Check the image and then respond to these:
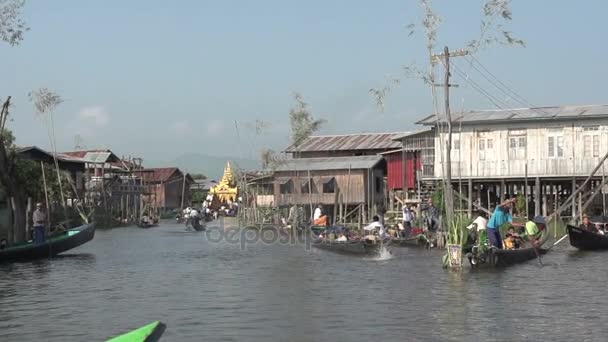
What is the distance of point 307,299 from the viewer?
1653 cm

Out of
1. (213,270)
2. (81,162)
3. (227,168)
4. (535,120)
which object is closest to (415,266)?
(213,270)

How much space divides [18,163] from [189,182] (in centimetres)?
4862

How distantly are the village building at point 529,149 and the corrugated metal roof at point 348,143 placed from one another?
10.3 meters

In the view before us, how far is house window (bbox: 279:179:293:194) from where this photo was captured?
4812 cm

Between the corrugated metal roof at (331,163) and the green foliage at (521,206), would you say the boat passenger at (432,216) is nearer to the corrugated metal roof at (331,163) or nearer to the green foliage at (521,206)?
the green foliage at (521,206)

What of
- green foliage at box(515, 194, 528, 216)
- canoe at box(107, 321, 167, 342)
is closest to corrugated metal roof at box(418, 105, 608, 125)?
green foliage at box(515, 194, 528, 216)

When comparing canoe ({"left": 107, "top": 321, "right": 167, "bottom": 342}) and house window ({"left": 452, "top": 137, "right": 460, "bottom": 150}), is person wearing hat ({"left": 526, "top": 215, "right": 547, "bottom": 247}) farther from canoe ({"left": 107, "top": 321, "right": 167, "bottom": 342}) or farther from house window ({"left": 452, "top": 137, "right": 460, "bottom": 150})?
canoe ({"left": 107, "top": 321, "right": 167, "bottom": 342})

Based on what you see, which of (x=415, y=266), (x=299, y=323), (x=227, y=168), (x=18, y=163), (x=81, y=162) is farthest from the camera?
(x=227, y=168)

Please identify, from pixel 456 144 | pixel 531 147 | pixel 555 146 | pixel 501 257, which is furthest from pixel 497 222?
pixel 456 144

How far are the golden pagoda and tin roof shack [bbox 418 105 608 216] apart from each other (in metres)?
39.7

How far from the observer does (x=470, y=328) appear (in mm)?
12938

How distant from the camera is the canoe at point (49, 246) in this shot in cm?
2406

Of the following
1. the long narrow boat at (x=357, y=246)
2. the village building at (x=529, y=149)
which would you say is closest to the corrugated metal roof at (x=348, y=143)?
the village building at (x=529, y=149)

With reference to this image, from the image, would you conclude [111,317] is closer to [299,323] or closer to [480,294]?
[299,323]
